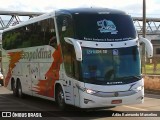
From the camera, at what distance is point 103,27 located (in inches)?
539

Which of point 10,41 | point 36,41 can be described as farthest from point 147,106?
point 10,41

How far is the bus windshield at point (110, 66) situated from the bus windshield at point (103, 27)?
416mm

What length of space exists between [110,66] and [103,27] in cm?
130

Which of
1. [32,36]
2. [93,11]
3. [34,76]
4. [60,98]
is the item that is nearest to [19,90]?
[34,76]

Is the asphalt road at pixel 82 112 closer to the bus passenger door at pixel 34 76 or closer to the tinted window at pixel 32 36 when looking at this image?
the bus passenger door at pixel 34 76

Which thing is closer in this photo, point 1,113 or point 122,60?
point 122,60

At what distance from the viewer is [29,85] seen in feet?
63.2

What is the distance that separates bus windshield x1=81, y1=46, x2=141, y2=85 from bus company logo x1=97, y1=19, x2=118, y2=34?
65 cm

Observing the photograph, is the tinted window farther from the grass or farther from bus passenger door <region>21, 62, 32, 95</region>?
the grass

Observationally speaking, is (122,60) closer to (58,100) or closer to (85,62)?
(85,62)

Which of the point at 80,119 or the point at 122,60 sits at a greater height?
the point at 122,60

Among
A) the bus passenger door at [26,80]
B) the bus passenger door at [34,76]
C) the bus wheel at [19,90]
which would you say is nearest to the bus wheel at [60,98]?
the bus passenger door at [34,76]

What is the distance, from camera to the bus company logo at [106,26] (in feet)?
44.8

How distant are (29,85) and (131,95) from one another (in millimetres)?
7019
